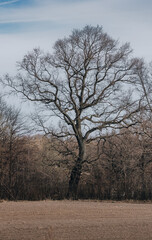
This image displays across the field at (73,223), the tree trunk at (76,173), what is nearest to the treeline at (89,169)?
the tree trunk at (76,173)

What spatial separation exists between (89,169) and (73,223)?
490 inches

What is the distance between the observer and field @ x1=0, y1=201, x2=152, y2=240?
37.3ft

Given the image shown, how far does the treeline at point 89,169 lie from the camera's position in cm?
2380

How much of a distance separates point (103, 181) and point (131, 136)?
16.6 feet

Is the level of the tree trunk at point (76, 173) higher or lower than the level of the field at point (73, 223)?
higher

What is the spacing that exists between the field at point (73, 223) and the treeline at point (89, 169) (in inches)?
250

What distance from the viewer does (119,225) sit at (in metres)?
13.0

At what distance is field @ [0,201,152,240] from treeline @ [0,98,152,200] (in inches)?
250

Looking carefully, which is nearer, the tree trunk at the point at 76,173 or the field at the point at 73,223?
the field at the point at 73,223

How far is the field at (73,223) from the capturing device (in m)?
11.4

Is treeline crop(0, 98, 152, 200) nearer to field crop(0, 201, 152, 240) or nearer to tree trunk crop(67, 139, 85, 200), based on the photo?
tree trunk crop(67, 139, 85, 200)

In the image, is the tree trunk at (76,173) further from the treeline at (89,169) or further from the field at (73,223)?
the field at (73,223)

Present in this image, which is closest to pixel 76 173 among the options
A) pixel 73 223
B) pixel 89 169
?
pixel 89 169

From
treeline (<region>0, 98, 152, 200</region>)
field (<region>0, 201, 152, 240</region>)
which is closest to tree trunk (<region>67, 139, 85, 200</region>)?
treeline (<region>0, 98, 152, 200</region>)
